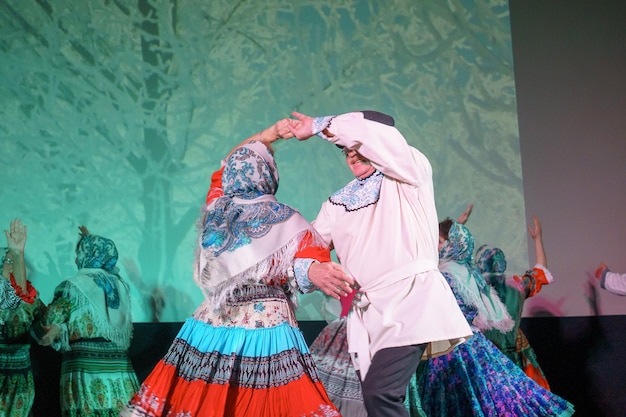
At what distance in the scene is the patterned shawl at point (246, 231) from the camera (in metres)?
2.55

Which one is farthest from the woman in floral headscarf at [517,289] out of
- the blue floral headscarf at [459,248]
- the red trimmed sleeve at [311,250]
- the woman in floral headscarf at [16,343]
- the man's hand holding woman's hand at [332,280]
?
the woman in floral headscarf at [16,343]

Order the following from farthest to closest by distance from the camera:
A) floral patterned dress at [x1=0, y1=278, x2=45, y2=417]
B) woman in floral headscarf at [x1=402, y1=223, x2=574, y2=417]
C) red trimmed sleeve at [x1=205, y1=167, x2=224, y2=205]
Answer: floral patterned dress at [x1=0, y1=278, x2=45, y2=417] < woman in floral headscarf at [x1=402, y1=223, x2=574, y2=417] < red trimmed sleeve at [x1=205, y1=167, x2=224, y2=205]

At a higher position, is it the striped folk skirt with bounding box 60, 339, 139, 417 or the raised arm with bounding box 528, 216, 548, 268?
the raised arm with bounding box 528, 216, 548, 268

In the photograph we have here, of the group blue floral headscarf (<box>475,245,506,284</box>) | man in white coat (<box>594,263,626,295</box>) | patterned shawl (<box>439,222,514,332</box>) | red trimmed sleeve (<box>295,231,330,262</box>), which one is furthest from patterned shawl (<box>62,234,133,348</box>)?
man in white coat (<box>594,263,626,295</box>)

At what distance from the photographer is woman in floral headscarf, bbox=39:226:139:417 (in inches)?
166

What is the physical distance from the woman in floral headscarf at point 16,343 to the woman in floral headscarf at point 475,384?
7.06 ft

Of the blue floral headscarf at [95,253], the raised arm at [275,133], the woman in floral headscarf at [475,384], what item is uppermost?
the raised arm at [275,133]

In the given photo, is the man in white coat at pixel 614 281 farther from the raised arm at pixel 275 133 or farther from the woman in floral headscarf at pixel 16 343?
the woman in floral headscarf at pixel 16 343

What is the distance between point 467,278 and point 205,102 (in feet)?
8.99

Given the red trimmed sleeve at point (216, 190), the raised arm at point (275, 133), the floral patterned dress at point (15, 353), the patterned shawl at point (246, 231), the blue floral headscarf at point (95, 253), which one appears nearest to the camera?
the patterned shawl at point (246, 231)

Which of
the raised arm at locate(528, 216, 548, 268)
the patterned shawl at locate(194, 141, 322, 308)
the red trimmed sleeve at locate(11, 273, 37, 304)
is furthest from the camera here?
the raised arm at locate(528, 216, 548, 268)

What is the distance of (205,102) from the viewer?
19.0 feet

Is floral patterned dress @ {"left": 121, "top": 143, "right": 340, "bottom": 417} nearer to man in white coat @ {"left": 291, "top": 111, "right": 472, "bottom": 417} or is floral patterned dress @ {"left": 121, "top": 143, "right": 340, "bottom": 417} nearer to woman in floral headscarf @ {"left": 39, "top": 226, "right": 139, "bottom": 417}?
man in white coat @ {"left": 291, "top": 111, "right": 472, "bottom": 417}

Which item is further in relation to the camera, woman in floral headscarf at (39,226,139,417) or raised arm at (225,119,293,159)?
woman in floral headscarf at (39,226,139,417)
